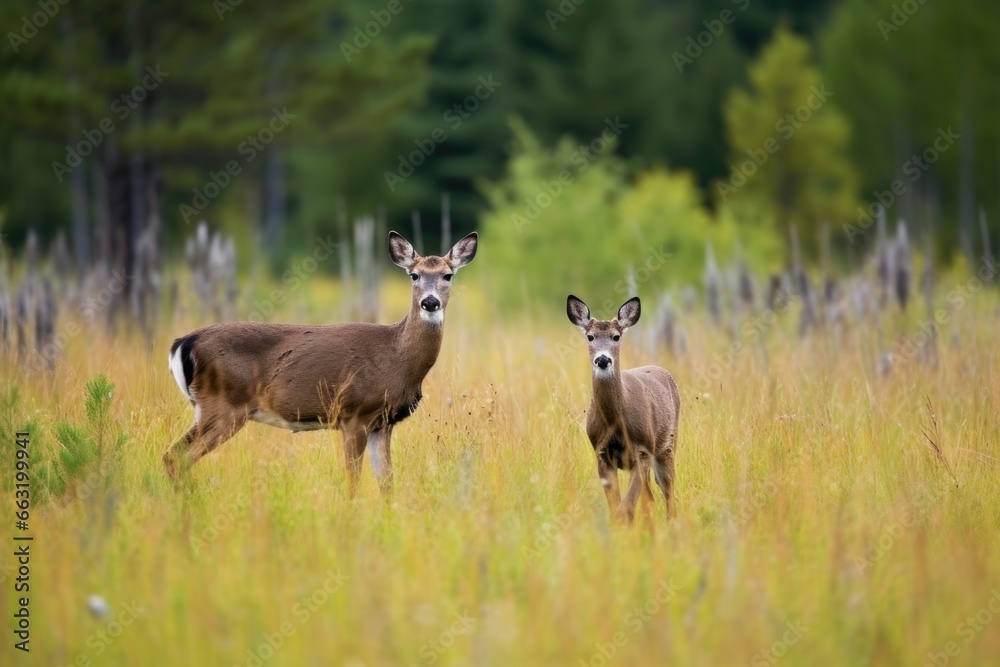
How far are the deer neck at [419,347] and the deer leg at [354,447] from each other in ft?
1.60

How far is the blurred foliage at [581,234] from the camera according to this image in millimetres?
18375

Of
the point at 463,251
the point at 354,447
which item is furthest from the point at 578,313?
the point at 354,447

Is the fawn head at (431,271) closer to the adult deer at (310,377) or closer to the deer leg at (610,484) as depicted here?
the adult deer at (310,377)

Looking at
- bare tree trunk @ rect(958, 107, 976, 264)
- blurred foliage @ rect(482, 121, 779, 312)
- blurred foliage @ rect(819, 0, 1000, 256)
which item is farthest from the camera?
bare tree trunk @ rect(958, 107, 976, 264)

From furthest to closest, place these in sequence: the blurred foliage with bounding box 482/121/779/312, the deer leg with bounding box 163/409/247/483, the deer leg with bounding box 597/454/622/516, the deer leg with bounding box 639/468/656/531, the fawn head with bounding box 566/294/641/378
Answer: the blurred foliage with bounding box 482/121/779/312 < the deer leg with bounding box 163/409/247/483 < the fawn head with bounding box 566/294/641/378 < the deer leg with bounding box 597/454/622/516 < the deer leg with bounding box 639/468/656/531

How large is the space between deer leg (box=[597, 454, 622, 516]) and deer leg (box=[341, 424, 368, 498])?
1287 mm

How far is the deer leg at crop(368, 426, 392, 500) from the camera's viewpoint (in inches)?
253

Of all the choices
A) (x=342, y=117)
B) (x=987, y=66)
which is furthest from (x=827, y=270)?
(x=987, y=66)

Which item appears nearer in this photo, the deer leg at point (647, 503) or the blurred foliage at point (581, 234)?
the deer leg at point (647, 503)

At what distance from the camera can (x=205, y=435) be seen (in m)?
6.44

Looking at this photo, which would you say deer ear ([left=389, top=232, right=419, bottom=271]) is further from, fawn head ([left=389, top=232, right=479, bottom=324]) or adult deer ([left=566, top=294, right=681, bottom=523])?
adult deer ([left=566, top=294, right=681, bottom=523])

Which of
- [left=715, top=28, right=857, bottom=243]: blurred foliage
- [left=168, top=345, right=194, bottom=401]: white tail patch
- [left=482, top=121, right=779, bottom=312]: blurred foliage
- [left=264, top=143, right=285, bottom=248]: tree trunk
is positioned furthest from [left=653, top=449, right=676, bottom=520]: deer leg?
[left=264, top=143, right=285, bottom=248]: tree trunk

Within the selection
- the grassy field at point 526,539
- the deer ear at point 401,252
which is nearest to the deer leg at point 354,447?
the grassy field at point 526,539

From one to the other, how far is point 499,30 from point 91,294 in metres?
20.2
